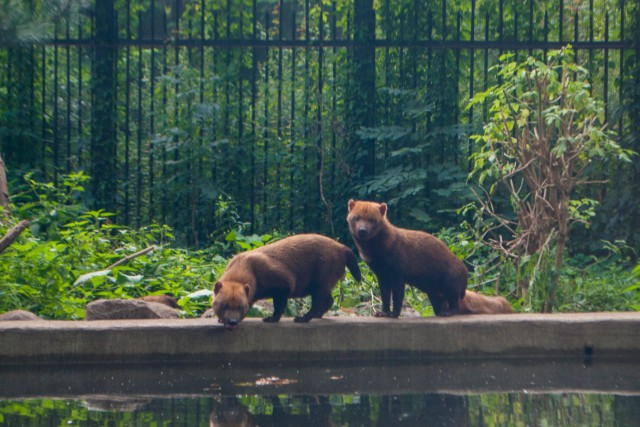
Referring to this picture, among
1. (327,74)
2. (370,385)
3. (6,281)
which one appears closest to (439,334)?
(370,385)

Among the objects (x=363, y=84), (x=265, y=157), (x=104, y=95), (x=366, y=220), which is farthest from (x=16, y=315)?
(x=363, y=84)

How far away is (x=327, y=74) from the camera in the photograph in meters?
12.3

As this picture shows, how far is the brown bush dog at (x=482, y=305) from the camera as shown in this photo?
7.57 m

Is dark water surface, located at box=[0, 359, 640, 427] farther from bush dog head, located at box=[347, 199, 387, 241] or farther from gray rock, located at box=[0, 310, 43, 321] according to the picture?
bush dog head, located at box=[347, 199, 387, 241]

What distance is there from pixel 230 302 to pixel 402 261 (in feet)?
4.83

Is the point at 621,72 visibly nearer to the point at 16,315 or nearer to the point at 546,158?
the point at 546,158

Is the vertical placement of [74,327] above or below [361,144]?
below

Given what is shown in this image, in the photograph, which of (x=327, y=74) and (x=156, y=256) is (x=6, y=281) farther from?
(x=327, y=74)

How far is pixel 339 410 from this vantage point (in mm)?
4961

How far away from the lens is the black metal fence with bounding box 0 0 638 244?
462 inches

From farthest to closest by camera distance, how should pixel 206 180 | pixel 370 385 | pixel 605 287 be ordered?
pixel 206 180 < pixel 605 287 < pixel 370 385

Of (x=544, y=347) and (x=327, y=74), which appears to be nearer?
(x=544, y=347)

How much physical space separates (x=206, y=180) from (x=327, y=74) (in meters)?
2.05

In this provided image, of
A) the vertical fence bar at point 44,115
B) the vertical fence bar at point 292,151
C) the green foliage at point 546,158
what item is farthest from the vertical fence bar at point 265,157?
the green foliage at point 546,158
